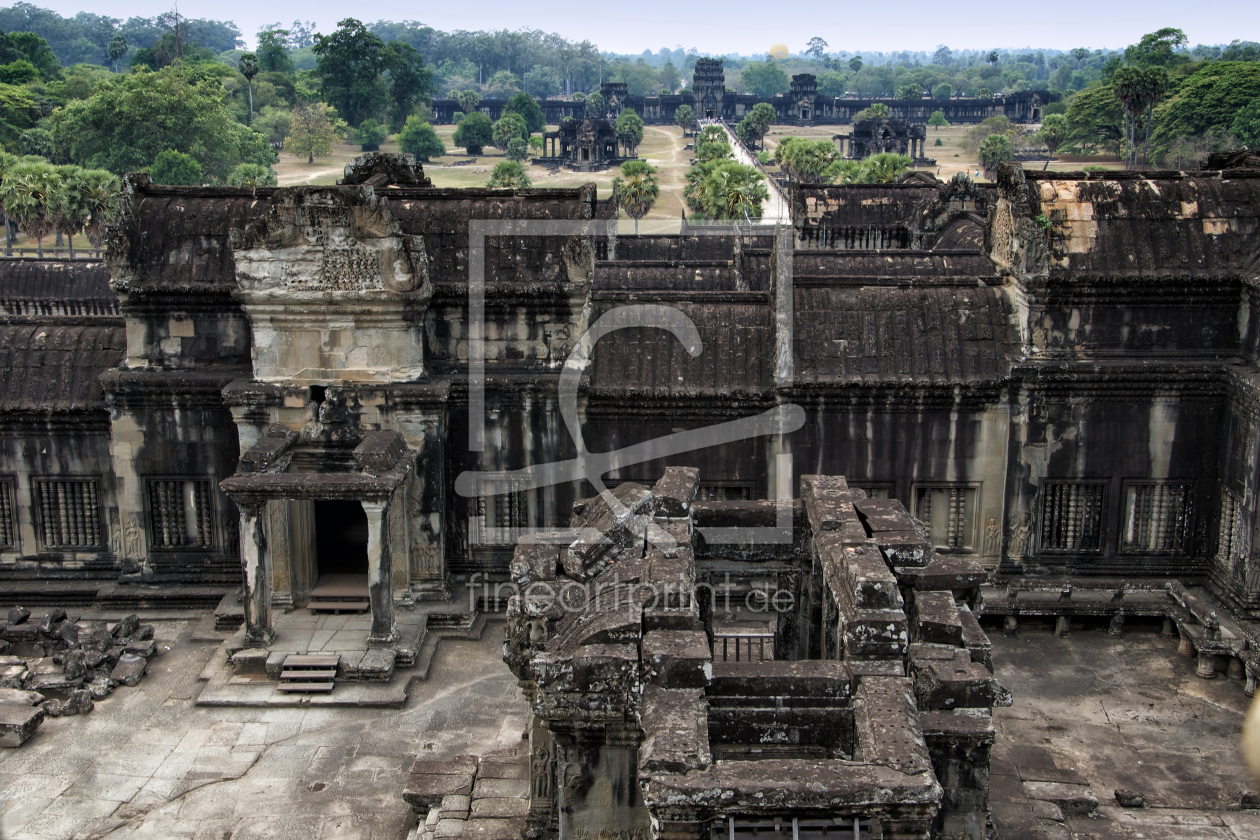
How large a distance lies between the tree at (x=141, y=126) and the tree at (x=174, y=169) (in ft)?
13.9

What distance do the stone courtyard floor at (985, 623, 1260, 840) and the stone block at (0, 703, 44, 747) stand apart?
13.5m

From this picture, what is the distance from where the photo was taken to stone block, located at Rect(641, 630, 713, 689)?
10.8m

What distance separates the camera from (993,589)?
21391mm

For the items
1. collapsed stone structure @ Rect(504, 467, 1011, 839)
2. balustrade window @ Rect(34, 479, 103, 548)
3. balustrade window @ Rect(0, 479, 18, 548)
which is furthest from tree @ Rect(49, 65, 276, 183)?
collapsed stone structure @ Rect(504, 467, 1011, 839)

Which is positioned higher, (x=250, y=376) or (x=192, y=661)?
(x=250, y=376)

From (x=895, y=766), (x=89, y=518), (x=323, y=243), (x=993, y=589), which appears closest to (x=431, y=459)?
(x=323, y=243)

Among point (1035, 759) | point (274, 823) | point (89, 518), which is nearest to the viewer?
point (274, 823)

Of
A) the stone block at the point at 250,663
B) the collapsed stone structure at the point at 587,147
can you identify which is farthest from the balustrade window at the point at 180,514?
the collapsed stone structure at the point at 587,147

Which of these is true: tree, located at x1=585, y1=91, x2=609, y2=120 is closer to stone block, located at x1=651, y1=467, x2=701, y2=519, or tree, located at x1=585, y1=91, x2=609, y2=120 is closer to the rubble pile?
the rubble pile

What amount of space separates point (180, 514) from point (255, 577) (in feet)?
11.3

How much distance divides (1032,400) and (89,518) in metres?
17.1

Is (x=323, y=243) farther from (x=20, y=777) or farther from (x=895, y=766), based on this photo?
(x=895, y=766)

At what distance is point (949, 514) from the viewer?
70.9 feet

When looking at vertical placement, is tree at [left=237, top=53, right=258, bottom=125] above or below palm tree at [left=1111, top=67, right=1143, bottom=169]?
above
